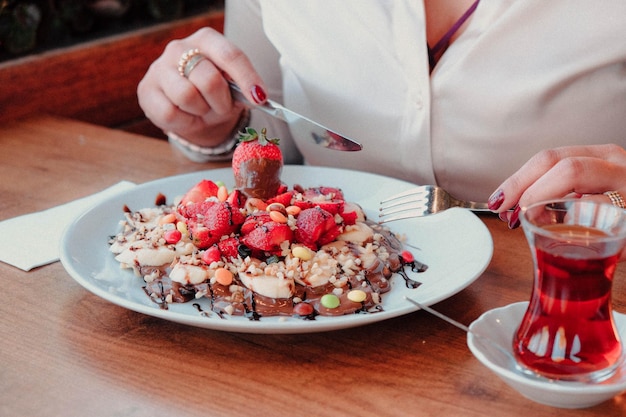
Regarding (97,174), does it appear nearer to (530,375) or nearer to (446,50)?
(446,50)

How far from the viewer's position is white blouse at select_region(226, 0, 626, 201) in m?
1.42

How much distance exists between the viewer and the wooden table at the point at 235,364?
869mm

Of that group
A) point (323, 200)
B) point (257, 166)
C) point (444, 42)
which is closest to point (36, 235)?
point (257, 166)

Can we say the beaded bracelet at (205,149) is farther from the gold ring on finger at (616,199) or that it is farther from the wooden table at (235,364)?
the gold ring on finger at (616,199)

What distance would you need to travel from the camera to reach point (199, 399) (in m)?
0.88

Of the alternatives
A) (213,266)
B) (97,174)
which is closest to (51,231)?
(97,174)

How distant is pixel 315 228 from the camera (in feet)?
3.78

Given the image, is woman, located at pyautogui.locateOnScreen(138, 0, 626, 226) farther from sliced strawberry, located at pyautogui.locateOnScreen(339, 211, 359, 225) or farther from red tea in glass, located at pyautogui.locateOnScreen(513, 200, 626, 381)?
red tea in glass, located at pyautogui.locateOnScreen(513, 200, 626, 381)

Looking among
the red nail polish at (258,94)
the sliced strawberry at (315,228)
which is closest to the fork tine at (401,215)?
the sliced strawberry at (315,228)

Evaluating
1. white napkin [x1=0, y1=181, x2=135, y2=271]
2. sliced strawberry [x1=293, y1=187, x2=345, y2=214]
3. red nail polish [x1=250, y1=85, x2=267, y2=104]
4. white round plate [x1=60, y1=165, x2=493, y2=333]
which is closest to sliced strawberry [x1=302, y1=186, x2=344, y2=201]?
sliced strawberry [x1=293, y1=187, x2=345, y2=214]

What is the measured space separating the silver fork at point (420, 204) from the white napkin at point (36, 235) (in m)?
0.53

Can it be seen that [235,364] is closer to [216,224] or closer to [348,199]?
[216,224]

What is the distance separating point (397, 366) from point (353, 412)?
4.6 inches

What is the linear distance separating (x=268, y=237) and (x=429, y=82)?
1.88 feet
